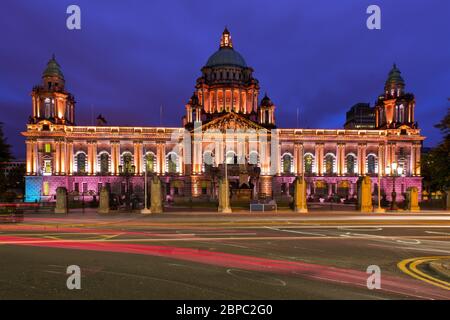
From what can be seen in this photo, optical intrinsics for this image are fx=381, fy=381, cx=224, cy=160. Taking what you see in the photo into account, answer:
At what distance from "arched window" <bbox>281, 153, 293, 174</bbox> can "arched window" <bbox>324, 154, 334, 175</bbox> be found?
9236 millimetres

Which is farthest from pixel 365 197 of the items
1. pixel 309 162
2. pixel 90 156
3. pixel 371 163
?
pixel 90 156

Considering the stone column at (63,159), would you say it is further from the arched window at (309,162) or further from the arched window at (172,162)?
the arched window at (309,162)

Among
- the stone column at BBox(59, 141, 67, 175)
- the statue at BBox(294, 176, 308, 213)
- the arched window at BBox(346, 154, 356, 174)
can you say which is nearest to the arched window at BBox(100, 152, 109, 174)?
the stone column at BBox(59, 141, 67, 175)

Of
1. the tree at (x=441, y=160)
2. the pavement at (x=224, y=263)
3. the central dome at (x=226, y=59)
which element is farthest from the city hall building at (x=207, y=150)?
the tree at (x=441, y=160)

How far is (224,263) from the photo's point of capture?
12766 mm

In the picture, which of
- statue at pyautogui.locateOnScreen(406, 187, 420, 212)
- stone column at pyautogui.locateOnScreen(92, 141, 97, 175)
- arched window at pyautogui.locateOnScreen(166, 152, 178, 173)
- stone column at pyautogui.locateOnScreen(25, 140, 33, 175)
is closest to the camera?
statue at pyautogui.locateOnScreen(406, 187, 420, 212)

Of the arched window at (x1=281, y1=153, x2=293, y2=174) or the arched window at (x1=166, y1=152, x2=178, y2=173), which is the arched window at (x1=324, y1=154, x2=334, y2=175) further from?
the arched window at (x1=166, y1=152, x2=178, y2=173)

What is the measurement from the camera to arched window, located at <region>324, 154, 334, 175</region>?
318ft

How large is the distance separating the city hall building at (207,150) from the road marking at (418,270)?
7535 centimetres

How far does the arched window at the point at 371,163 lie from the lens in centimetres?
9794
